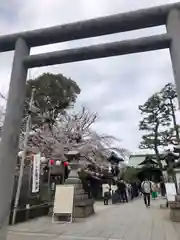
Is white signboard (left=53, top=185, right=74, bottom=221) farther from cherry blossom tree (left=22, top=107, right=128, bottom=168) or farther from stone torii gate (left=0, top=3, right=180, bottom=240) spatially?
cherry blossom tree (left=22, top=107, right=128, bottom=168)

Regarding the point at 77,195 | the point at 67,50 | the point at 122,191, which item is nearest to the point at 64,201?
the point at 77,195

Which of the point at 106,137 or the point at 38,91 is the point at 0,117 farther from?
the point at 106,137

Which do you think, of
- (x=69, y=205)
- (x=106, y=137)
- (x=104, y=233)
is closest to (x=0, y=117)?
(x=106, y=137)

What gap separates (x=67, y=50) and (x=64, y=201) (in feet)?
19.2

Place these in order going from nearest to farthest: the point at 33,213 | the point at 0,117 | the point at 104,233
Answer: the point at 104,233, the point at 33,213, the point at 0,117

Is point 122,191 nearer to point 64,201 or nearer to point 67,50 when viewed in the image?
point 64,201

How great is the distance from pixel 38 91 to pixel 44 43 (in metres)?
18.6

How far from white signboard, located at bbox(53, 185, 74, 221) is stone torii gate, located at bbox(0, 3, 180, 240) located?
207 inches

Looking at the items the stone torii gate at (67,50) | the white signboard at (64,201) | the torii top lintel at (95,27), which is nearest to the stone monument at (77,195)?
the white signboard at (64,201)

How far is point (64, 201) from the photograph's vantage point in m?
8.22

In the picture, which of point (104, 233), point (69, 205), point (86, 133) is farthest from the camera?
point (86, 133)

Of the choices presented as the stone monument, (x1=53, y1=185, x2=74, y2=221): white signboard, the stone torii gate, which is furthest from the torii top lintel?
the stone monument

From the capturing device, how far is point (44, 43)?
3.77 metres

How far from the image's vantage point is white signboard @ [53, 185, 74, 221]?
316 inches
